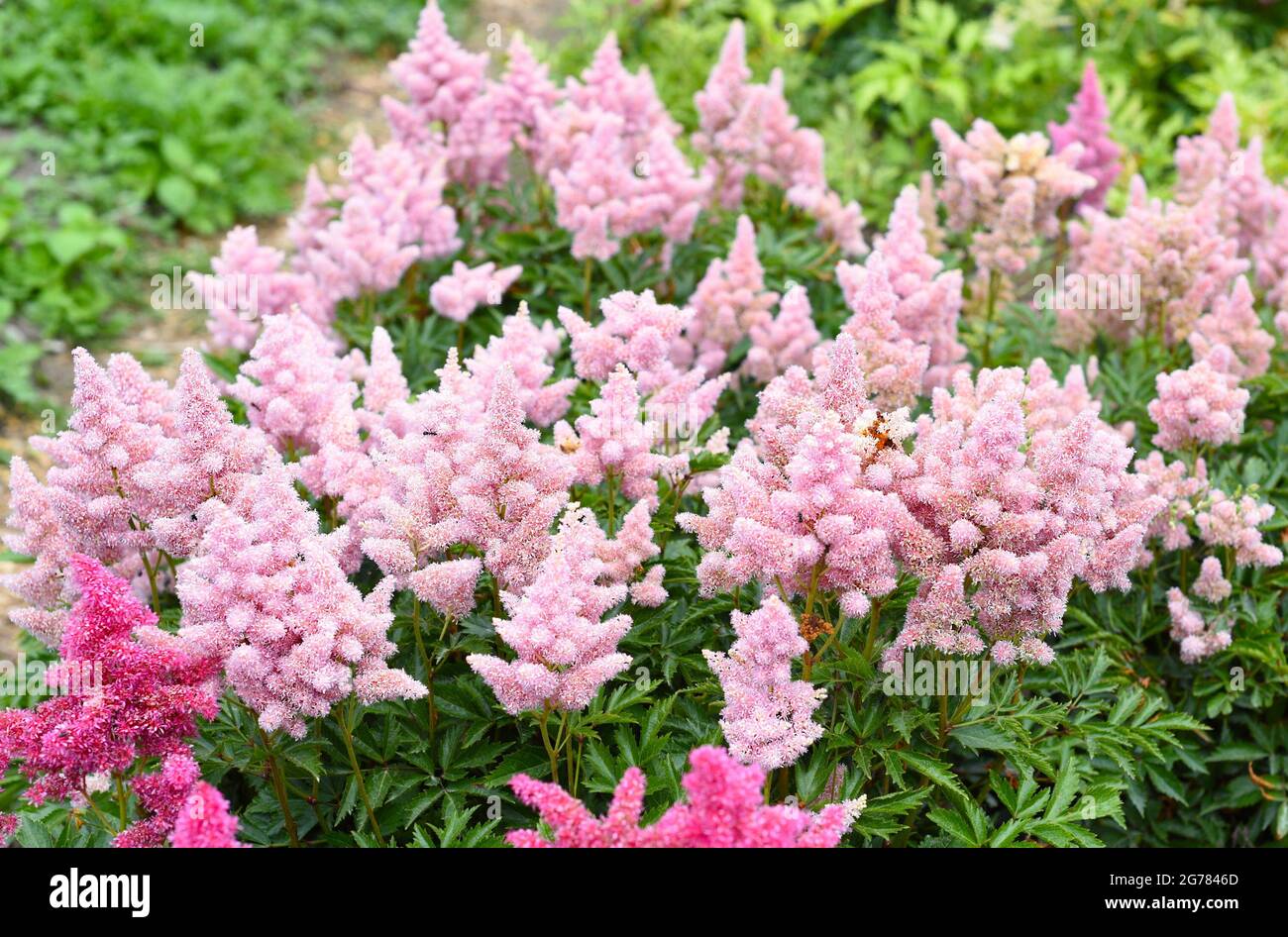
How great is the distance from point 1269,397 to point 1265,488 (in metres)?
0.59

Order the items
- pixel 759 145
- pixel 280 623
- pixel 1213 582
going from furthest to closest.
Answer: pixel 759 145, pixel 1213 582, pixel 280 623

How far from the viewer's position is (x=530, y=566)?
136 inches

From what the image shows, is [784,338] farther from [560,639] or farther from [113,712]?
[113,712]

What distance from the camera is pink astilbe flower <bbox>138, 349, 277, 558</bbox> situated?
11.9 ft

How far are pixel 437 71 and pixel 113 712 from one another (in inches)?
134

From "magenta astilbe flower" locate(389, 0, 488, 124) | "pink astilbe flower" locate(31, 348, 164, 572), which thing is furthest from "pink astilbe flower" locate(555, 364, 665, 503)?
"magenta astilbe flower" locate(389, 0, 488, 124)

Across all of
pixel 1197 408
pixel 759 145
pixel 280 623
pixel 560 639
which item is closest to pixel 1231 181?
pixel 759 145

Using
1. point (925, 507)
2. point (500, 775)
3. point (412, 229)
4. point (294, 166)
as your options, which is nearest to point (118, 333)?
point (294, 166)

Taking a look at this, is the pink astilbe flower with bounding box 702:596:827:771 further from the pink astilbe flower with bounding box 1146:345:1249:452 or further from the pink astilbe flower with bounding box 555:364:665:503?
the pink astilbe flower with bounding box 1146:345:1249:452

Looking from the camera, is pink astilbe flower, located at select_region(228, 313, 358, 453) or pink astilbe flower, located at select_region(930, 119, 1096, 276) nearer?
pink astilbe flower, located at select_region(228, 313, 358, 453)

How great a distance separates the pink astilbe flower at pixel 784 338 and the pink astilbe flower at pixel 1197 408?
115 cm

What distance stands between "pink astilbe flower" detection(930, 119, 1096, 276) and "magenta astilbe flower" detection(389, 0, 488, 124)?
6.20 feet

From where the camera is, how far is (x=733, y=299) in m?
4.98
